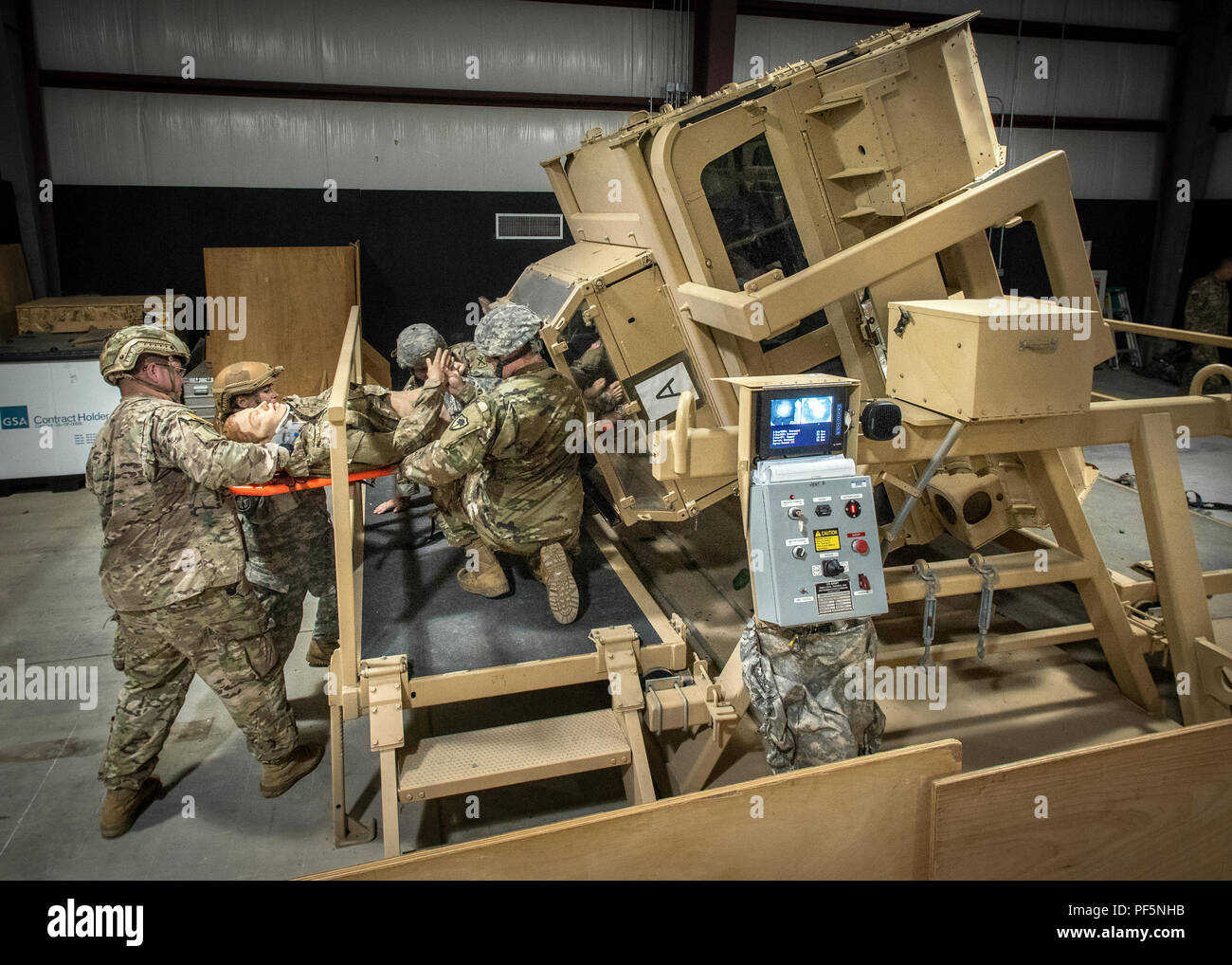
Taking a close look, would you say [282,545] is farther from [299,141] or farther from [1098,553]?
[299,141]

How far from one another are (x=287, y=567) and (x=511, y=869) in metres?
3.11

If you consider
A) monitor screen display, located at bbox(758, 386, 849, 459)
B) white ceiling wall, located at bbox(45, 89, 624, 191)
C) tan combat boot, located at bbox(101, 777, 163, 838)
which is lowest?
tan combat boot, located at bbox(101, 777, 163, 838)

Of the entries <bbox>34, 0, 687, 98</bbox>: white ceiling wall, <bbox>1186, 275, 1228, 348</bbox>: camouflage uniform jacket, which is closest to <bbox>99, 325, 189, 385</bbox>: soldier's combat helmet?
<bbox>34, 0, 687, 98</bbox>: white ceiling wall

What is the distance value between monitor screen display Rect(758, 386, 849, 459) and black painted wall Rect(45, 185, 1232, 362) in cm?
857

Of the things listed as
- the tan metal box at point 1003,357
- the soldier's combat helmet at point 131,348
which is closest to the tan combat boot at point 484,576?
the soldier's combat helmet at point 131,348

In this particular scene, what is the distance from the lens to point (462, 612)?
14.6 feet

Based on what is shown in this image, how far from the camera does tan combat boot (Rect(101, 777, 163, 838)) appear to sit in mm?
3904

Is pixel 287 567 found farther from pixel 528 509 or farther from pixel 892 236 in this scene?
pixel 892 236

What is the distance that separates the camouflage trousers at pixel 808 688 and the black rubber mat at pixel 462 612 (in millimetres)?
963

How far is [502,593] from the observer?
4609 millimetres

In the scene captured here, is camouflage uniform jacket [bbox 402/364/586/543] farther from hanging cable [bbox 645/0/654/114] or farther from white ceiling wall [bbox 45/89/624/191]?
hanging cable [bbox 645/0/654/114]

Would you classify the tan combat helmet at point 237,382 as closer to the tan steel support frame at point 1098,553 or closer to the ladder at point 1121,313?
the tan steel support frame at point 1098,553

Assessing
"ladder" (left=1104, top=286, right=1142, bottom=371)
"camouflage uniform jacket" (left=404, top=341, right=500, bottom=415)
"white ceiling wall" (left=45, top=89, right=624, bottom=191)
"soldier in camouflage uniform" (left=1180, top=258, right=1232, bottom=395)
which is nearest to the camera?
"camouflage uniform jacket" (left=404, top=341, right=500, bottom=415)

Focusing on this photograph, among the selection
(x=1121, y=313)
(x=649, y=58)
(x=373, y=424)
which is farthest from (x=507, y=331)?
(x=1121, y=313)
